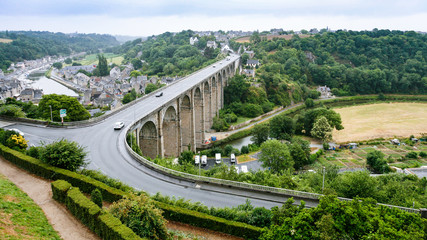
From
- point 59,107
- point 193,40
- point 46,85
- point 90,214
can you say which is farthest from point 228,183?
point 193,40

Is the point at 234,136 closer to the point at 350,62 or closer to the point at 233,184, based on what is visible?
the point at 233,184

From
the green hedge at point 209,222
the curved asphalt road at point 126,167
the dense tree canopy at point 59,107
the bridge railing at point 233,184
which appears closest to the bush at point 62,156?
the curved asphalt road at point 126,167

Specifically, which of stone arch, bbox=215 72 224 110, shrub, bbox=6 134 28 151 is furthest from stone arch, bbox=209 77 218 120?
shrub, bbox=6 134 28 151

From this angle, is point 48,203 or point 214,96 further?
point 214,96

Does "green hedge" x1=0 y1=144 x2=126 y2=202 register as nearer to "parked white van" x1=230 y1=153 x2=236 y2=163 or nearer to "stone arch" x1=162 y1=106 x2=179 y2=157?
"stone arch" x1=162 y1=106 x2=179 y2=157

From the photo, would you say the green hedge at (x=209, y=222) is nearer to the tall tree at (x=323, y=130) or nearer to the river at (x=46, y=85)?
the tall tree at (x=323, y=130)

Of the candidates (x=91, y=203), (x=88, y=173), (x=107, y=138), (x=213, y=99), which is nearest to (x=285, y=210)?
(x=91, y=203)

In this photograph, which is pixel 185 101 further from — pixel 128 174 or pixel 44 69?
pixel 44 69
